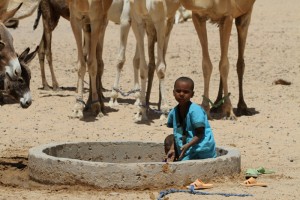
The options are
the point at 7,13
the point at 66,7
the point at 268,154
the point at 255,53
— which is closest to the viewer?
the point at 268,154

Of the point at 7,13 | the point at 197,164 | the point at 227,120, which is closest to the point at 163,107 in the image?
the point at 227,120

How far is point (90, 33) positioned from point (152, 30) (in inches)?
40.9

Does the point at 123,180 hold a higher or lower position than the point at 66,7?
lower

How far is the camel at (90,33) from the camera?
14.2 metres

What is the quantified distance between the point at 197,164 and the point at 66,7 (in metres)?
9.06

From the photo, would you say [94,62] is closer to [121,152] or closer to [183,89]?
[121,152]

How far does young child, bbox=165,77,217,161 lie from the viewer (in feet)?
29.3

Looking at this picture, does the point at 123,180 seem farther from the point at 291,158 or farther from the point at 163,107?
the point at 163,107

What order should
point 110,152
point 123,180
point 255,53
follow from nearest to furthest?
point 123,180 < point 110,152 < point 255,53

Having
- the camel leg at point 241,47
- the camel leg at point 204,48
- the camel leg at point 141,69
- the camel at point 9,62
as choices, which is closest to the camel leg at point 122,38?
the camel leg at point 141,69

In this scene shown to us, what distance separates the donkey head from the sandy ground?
0.74m

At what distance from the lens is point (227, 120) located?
14016 millimetres

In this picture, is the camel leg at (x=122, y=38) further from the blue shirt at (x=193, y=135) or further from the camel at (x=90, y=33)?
the blue shirt at (x=193, y=135)

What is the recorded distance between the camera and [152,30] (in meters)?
14.4
